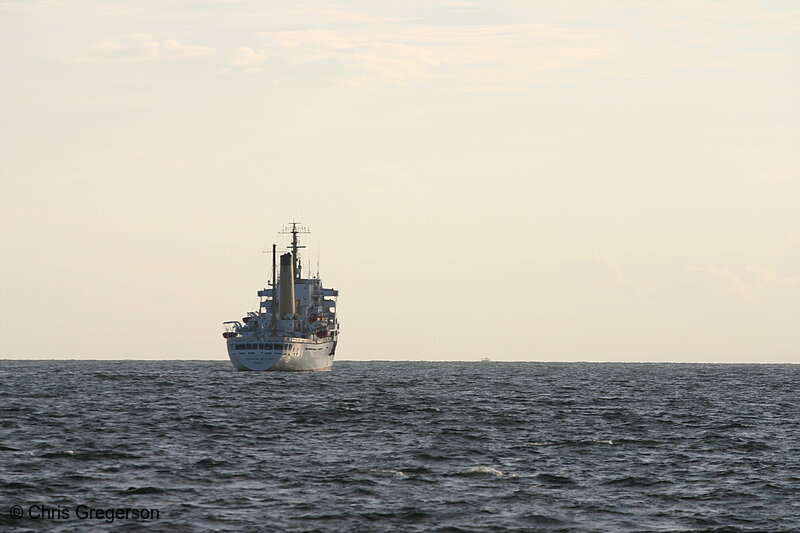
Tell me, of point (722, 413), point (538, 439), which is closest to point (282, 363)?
point (722, 413)

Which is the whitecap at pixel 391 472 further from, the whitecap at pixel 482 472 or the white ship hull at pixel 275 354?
the white ship hull at pixel 275 354

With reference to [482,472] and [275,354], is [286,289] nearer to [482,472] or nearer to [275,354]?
[275,354]

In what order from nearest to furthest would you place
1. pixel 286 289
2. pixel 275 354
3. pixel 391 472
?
pixel 391 472, pixel 275 354, pixel 286 289

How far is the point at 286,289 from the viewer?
16962 centimetres

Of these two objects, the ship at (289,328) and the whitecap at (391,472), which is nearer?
the whitecap at (391,472)

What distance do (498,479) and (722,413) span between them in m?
41.2

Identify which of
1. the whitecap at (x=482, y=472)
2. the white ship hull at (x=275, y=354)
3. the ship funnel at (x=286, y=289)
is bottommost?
the whitecap at (x=482, y=472)

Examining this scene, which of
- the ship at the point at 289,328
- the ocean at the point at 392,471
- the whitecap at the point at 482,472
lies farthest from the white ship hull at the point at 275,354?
the whitecap at the point at 482,472

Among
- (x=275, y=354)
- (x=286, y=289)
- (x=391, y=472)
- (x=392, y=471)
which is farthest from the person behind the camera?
(x=286, y=289)

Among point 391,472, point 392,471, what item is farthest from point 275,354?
→ point 391,472

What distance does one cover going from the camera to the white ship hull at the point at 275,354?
15938 cm

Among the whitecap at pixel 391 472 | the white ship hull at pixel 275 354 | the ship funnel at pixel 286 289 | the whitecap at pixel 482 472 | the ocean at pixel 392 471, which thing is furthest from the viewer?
the ship funnel at pixel 286 289

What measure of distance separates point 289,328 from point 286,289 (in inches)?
249

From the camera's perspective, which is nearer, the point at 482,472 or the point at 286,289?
the point at 482,472
